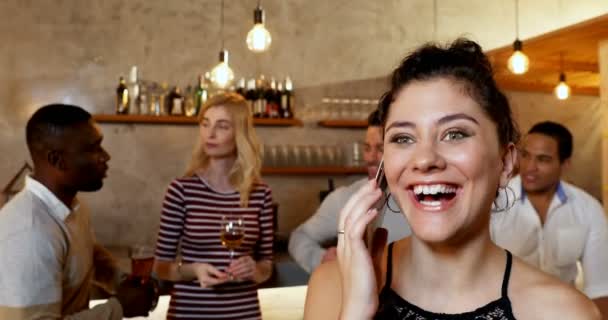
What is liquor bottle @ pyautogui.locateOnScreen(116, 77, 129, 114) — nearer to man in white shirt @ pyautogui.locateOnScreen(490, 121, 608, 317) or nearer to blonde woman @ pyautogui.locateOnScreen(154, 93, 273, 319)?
blonde woman @ pyautogui.locateOnScreen(154, 93, 273, 319)

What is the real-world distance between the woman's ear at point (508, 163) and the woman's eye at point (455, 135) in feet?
0.48

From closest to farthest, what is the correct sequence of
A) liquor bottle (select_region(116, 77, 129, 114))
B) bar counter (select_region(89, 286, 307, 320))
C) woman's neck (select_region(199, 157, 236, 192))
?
woman's neck (select_region(199, 157, 236, 192))
bar counter (select_region(89, 286, 307, 320))
liquor bottle (select_region(116, 77, 129, 114))

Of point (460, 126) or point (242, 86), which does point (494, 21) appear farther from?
point (460, 126)

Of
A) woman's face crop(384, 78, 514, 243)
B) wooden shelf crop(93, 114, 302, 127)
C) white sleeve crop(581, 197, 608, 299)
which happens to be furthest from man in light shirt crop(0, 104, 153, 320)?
wooden shelf crop(93, 114, 302, 127)

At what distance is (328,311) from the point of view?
1.20 metres

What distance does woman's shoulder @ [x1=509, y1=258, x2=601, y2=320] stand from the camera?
3.62ft

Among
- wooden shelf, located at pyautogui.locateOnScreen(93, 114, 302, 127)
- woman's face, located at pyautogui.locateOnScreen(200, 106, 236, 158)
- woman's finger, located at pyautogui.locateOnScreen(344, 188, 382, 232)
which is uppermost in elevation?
wooden shelf, located at pyautogui.locateOnScreen(93, 114, 302, 127)

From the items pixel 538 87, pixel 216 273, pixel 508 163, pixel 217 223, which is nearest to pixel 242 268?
pixel 216 273

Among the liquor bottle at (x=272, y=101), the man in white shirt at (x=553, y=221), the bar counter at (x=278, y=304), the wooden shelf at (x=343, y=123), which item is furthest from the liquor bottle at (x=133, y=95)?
the man in white shirt at (x=553, y=221)

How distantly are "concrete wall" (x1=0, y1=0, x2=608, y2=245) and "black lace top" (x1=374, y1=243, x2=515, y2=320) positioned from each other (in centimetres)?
473

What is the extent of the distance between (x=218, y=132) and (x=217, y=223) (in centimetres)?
41

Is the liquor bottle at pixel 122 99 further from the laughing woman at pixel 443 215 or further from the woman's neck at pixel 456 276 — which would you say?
the woman's neck at pixel 456 276

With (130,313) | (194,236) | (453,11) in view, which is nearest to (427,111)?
(130,313)

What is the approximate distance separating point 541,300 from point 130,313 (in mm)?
1323
